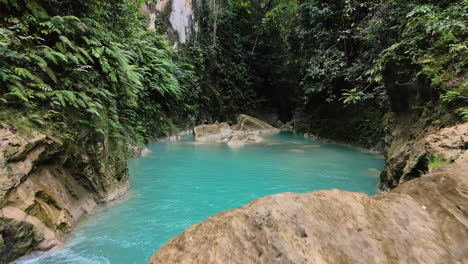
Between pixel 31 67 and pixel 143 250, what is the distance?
3411 millimetres

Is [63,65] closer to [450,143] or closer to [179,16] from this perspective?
[450,143]

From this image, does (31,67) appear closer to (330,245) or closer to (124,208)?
(124,208)

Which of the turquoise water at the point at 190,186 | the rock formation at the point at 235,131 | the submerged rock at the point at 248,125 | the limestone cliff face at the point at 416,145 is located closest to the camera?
the limestone cliff face at the point at 416,145

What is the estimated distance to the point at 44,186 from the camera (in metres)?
3.84

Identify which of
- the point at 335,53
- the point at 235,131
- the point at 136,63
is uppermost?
the point at 335,53

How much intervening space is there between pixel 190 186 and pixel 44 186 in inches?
139

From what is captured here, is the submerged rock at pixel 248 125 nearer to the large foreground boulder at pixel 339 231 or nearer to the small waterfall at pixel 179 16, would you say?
the small waterfall at pixel 179 16

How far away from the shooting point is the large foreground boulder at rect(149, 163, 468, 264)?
1.61 metres

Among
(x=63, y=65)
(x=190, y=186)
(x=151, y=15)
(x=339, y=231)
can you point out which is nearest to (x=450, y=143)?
(x=339, y=231)

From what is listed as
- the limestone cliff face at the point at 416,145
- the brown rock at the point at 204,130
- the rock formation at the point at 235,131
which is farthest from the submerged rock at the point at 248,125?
the limestone cliff face at the point at 416,145

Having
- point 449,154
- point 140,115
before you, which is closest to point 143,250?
point 449,154

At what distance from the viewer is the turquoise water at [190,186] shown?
149 inches

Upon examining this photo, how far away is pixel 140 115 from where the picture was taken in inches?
350

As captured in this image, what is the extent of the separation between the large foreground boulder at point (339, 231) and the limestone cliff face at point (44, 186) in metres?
2.46
